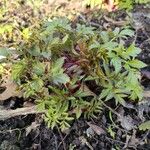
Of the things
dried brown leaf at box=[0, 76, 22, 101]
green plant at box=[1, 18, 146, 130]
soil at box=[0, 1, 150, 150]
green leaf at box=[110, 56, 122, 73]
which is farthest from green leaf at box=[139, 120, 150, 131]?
dried brown leaf at box=[0, 76, 22, 101]

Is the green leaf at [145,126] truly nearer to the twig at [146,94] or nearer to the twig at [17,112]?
the twig at [146,94]

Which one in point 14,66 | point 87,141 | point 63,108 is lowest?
point 87,141

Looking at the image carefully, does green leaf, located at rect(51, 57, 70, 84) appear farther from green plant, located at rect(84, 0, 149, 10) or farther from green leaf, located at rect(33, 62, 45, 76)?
green plant, located at rect(84, 0, 149, 10)

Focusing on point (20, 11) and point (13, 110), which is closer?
point (13, 110)

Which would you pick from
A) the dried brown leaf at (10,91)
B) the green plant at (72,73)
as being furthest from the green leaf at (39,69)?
the dried brown leaf at (10,91)

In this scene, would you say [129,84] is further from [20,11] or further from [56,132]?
[20,11]

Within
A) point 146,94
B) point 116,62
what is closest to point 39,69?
point 116,62

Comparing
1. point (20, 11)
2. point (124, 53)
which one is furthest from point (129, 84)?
point (20, 11)

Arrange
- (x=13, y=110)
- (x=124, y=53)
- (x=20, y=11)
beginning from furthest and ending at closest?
1. (x=20, y=11)
2. (x=13, y=110)
3. (x=124, y=53)
